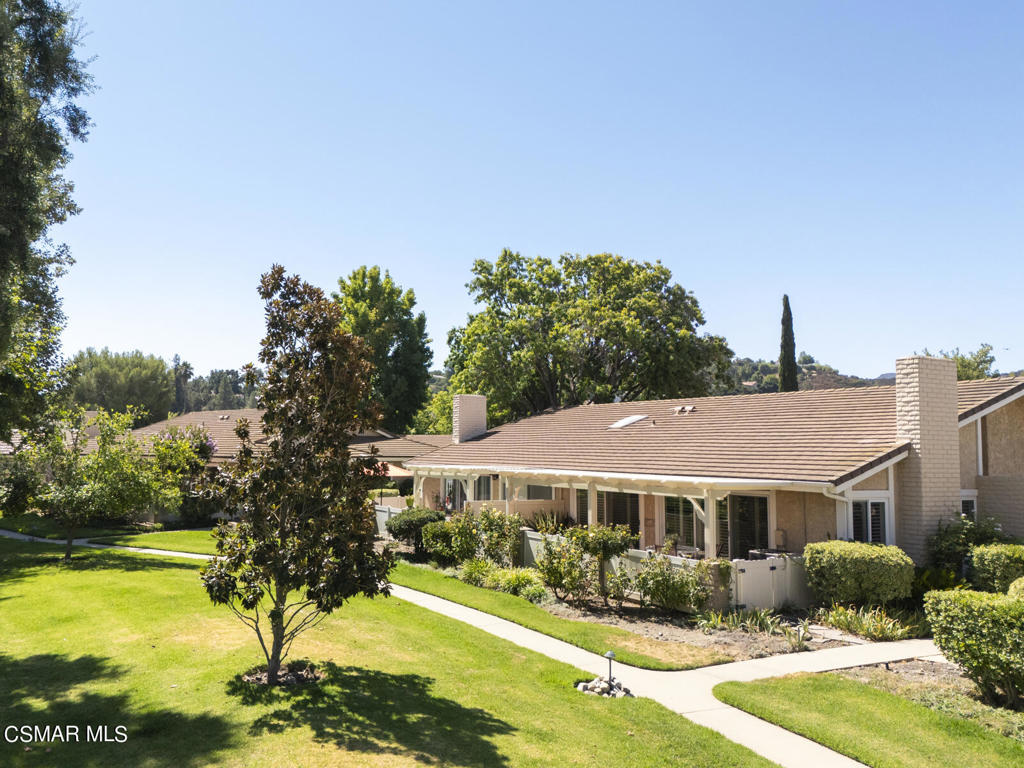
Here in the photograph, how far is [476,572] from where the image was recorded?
19.4 meters

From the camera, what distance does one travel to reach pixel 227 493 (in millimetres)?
9391

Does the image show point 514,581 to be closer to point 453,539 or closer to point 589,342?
point 453,539

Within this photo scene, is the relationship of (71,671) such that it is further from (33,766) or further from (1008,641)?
(1008,641)

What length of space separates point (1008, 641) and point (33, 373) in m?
25.5

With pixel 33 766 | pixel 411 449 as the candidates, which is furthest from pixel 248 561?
pixel 411 449

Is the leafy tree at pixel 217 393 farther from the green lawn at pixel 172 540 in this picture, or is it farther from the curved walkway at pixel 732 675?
the curved walkway at pixel 732 675

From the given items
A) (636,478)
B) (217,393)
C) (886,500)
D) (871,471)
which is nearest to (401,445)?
(636,478)

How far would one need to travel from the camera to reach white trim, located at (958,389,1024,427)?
1683cm

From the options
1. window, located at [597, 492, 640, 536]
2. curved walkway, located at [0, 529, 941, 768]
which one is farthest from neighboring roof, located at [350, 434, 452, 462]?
curved walkway, located at [0, 529, 941, 768]

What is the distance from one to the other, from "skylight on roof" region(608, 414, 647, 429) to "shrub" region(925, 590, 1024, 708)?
15666 millimetres

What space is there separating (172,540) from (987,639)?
88.9 feet

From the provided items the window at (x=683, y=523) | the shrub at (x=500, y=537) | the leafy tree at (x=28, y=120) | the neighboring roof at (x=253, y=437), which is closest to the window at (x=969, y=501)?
the window at (x=683, y=523)

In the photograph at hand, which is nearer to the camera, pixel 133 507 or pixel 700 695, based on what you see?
pixel 700 695

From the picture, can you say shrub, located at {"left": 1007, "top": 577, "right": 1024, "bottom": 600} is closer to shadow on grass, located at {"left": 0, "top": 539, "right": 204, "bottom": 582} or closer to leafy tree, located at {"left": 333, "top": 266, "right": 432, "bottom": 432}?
shadow on grass, located at {"left": 0, "top": 539, "right": 204, "bottom": 582}
